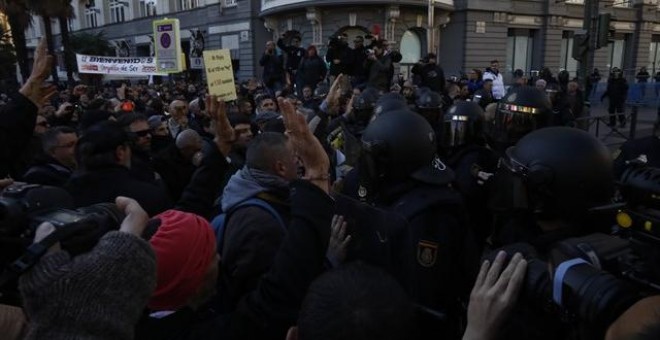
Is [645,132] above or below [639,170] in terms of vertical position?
below

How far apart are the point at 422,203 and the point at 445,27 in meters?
23.6

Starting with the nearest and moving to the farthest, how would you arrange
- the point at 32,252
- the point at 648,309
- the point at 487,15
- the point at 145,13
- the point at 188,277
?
the point at 648,309 < the point at 32,252 < the point at 188,277 < the point at 487,15 < the point at 145,13

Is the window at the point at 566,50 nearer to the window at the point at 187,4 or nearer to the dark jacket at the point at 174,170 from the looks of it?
the window at the point at 187,4

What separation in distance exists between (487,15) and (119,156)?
24.0 m

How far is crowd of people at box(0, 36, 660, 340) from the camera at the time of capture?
1162mm

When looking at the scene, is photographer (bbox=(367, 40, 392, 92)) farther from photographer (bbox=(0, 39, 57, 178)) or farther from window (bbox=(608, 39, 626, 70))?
window (bbox=(608, 39, 626, 70))

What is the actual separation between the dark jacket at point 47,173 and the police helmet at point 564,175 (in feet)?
9.36

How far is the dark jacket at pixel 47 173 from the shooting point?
11.3 feet

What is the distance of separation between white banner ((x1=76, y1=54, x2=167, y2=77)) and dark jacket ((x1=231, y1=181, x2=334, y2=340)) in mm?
9516

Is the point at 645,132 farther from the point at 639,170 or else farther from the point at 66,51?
the point at 66,51

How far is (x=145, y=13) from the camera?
35.5 meters

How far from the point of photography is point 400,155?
2369mm

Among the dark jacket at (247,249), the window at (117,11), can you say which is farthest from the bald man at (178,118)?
the window at (117,11)

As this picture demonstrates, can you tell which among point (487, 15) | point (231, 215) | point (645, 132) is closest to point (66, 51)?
point (487, 15)
